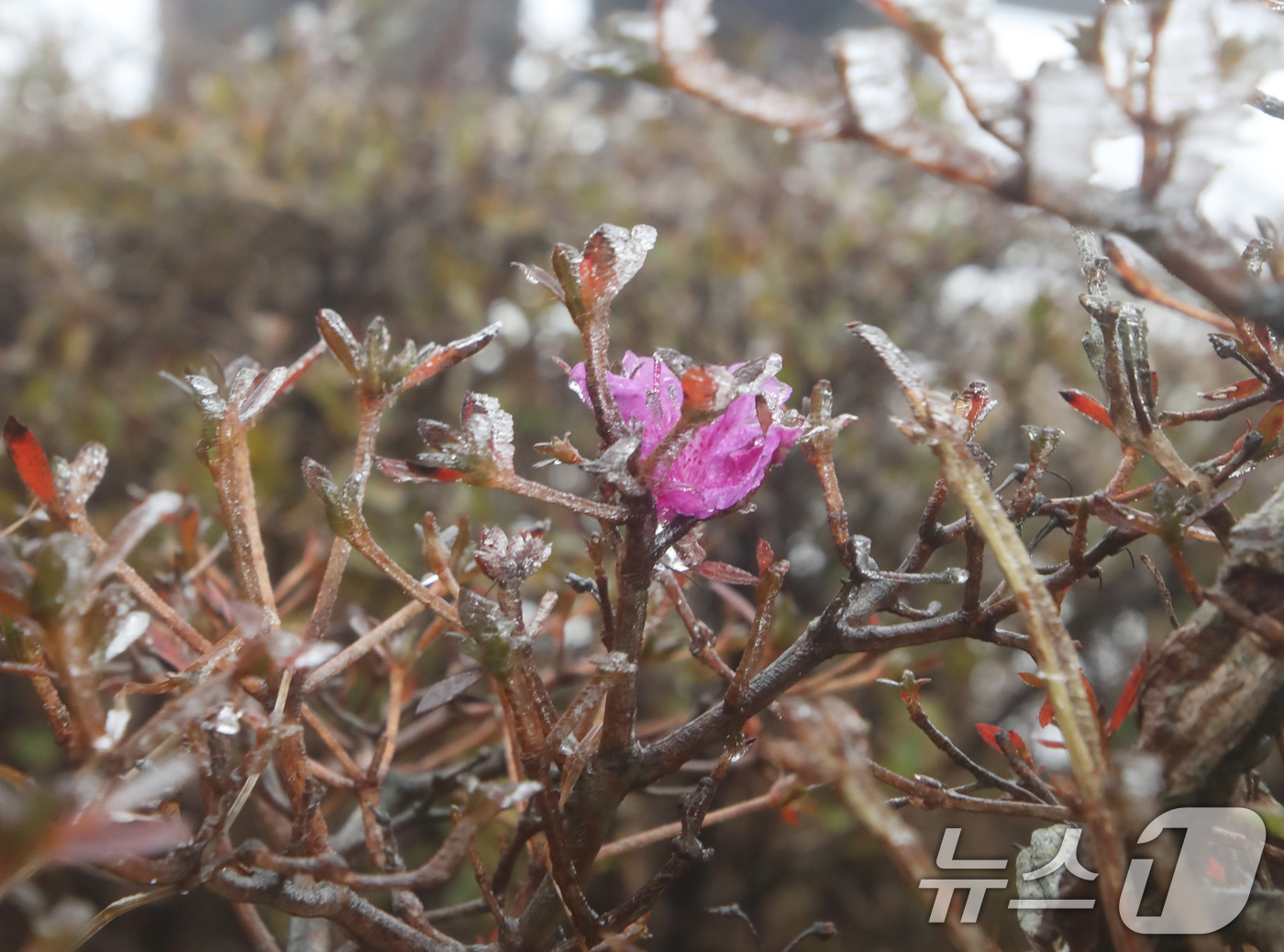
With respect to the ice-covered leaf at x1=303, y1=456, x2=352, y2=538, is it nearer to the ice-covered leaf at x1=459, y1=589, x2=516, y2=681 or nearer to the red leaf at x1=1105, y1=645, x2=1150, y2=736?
the ice-covered leaf at x1=459, y1=589, x2=516, y2=681

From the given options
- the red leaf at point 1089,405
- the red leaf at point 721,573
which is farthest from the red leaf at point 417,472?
the red leaf at point 1089,405

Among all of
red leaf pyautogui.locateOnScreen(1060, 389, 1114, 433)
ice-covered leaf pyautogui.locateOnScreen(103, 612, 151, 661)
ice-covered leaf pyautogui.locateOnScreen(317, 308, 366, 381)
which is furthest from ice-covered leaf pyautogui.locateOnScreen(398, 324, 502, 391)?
red leaf pyautogui.locateOnScreen(1060, 389, 1114, 433)

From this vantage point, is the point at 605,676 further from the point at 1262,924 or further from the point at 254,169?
the point at 254,169

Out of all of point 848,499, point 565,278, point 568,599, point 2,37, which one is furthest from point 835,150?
point 2,37

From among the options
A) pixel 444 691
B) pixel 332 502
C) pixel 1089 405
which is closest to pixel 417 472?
pixel 332 502

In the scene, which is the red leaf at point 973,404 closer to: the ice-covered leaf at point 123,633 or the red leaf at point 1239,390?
the red leaf at point 1239,390

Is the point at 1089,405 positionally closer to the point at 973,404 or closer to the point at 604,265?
the point at 973,404
